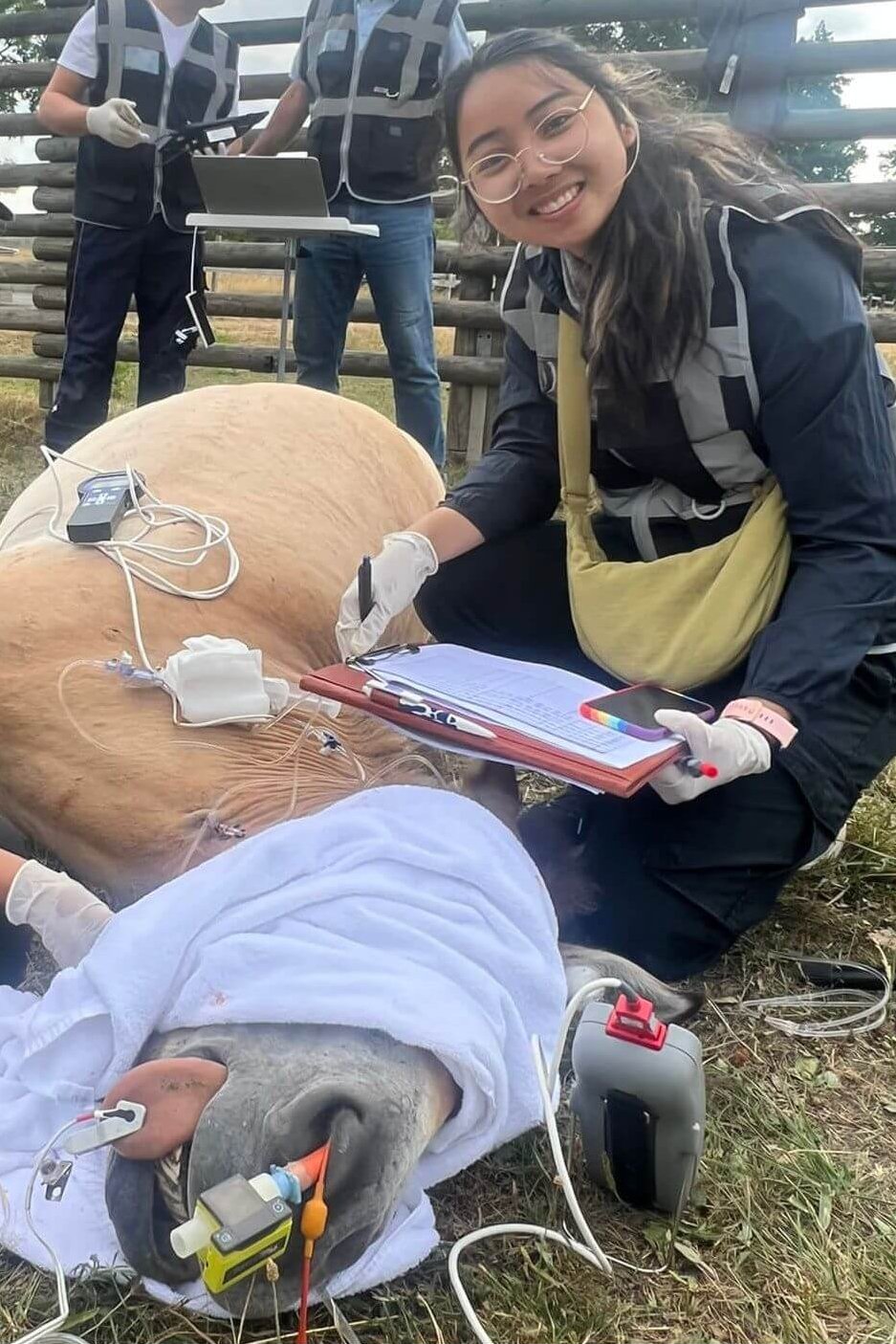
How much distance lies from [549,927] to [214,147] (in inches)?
171

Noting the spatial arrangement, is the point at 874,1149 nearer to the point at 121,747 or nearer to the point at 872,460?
the point at 872,460

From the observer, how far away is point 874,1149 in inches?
69.9

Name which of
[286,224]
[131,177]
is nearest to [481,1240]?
[286,224]

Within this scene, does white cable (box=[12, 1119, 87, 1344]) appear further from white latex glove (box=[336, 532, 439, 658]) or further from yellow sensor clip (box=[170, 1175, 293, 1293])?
white latex glove (box=[336, 532, 439, 658])

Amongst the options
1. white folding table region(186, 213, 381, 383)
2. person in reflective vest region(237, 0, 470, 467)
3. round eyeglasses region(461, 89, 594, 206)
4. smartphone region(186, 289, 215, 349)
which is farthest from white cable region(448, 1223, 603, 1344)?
smartphone region(186, 289, 215, 349)

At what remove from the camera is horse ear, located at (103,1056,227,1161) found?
118cm

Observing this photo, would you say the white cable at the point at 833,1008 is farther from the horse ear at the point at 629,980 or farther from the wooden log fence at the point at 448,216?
the wooden log fence at the point at 448,216

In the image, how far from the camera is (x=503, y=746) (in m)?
1.75

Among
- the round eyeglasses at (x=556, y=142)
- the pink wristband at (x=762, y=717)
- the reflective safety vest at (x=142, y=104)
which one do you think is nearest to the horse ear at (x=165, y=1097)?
the pink wristband at (x=762, y=717)

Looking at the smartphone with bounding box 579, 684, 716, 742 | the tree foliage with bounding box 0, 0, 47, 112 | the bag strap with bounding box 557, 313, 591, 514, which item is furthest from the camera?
the tree foliage with bounding box 0, 0, 47, 112

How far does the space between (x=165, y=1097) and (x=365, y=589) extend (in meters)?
1.34

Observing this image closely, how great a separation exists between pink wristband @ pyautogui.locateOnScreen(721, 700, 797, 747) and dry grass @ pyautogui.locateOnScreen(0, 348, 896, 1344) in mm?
538

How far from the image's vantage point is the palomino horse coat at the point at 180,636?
1.85 metres

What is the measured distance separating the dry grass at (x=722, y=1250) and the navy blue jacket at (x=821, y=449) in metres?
0.65
